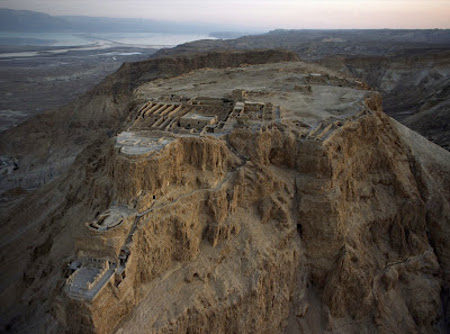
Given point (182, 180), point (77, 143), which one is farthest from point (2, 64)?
point (182, 180)

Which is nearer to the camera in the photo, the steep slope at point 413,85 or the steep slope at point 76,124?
the steep slope at point 76,124

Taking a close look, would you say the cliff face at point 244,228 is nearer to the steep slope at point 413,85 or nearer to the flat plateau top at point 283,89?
the flat plateau top at point 283,89

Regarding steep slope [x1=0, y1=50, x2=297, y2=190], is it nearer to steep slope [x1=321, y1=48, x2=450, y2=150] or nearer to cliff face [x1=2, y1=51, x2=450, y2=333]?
cliff face [x1=2, y1=51, x2=450, y2=333]

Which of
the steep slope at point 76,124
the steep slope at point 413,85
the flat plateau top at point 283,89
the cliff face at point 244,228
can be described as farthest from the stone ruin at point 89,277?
the steep slope at point 413,85

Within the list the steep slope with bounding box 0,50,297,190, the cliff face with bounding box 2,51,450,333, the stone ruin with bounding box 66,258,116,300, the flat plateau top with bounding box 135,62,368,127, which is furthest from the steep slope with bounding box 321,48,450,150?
the stone ruin with bounding box 66,258,116,300

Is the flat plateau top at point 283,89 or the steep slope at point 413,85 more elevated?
the flat plateau top at point 283,89

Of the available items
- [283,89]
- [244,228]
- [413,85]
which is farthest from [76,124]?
[413,85]

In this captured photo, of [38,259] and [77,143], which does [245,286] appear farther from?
[77,143]

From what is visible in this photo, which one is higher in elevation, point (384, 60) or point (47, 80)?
point (384, 60)
